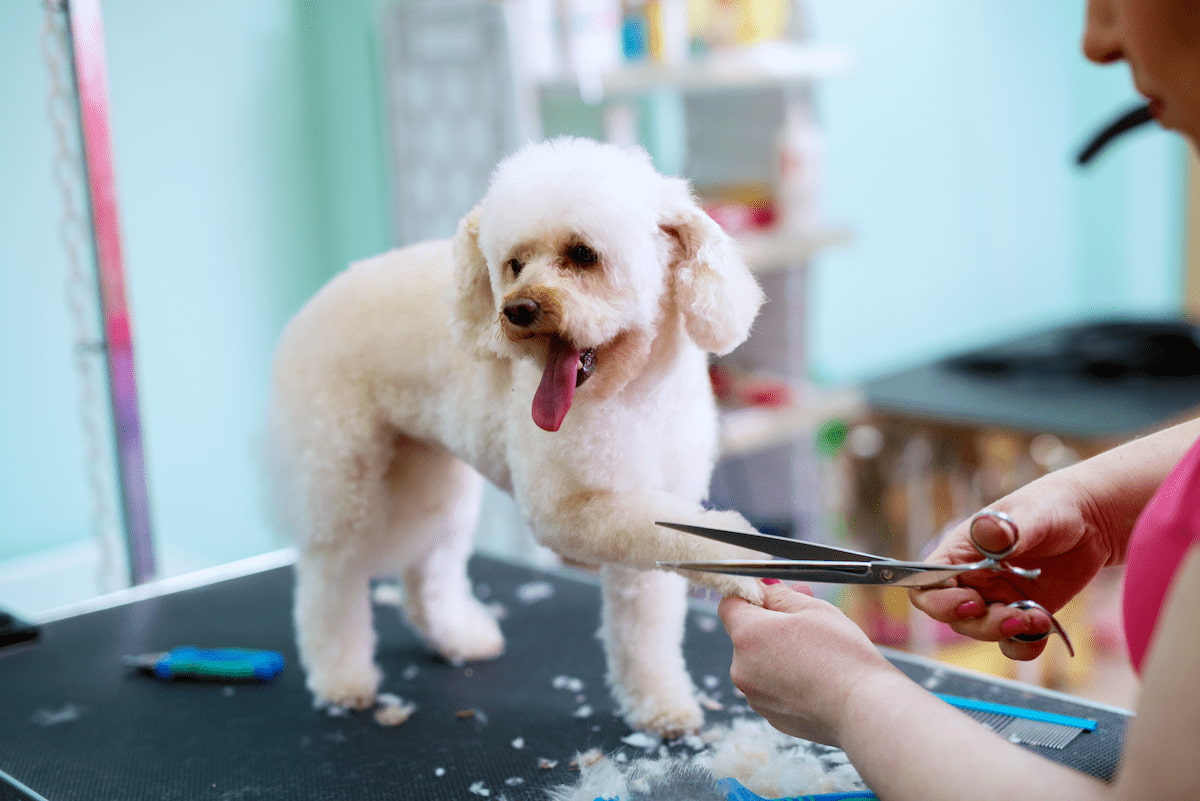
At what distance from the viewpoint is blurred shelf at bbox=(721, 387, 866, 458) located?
2074 millimetres

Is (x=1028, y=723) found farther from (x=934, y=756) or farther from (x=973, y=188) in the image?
(x=973, y=188)

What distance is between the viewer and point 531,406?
0.87 m

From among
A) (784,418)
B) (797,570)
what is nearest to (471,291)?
(797,570)

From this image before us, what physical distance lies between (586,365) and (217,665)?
622 mm

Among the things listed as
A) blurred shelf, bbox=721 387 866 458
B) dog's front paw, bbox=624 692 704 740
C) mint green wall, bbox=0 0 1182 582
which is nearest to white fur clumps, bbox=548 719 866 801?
dog's front paw, bbox=624 692 704 740

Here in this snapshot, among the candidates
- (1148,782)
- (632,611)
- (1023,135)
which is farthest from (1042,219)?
(1148,782)

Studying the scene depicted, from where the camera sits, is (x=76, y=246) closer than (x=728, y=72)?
Yes

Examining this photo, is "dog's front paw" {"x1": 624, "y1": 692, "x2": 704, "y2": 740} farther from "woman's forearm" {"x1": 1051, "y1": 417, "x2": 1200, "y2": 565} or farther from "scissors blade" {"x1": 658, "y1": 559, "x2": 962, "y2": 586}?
"woman's forearm" {"x1": 1051, "y1": 417, "x2": 1200, "y2": 565}

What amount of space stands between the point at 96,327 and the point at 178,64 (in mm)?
851

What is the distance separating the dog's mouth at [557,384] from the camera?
0.81 m

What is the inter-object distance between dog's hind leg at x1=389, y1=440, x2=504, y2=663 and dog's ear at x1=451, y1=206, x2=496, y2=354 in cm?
27

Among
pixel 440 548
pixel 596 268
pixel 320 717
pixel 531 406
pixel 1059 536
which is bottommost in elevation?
pixel 320 717

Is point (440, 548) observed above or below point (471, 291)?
below

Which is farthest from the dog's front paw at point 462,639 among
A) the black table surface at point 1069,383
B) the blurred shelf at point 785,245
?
the black table surface at point 1069,383
